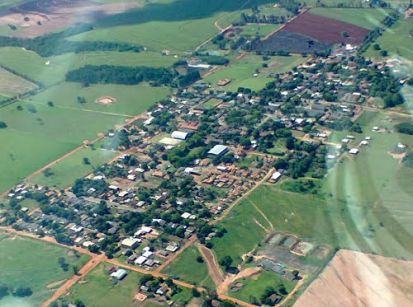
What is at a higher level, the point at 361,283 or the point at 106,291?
the point at 361,283

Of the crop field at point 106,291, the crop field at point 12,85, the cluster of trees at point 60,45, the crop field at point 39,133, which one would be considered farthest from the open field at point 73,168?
the cluster of trees at point 60,45

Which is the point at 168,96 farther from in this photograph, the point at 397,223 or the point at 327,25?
the point at 397,223

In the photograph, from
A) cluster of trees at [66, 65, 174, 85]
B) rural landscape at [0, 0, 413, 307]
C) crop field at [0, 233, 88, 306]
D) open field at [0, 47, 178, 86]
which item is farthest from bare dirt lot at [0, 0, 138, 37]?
crop field at [0, 233, 88, 306]

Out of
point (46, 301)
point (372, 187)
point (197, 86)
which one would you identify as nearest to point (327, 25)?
point (197, 86)

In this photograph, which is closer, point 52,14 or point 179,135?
point 179,135

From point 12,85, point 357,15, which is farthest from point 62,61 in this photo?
point 357,15

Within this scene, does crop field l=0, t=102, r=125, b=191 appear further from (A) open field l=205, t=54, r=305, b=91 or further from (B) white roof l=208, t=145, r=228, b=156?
(A) open field l=205, t=54, r=305, b=91

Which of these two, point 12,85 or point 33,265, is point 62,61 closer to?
point 12,85
